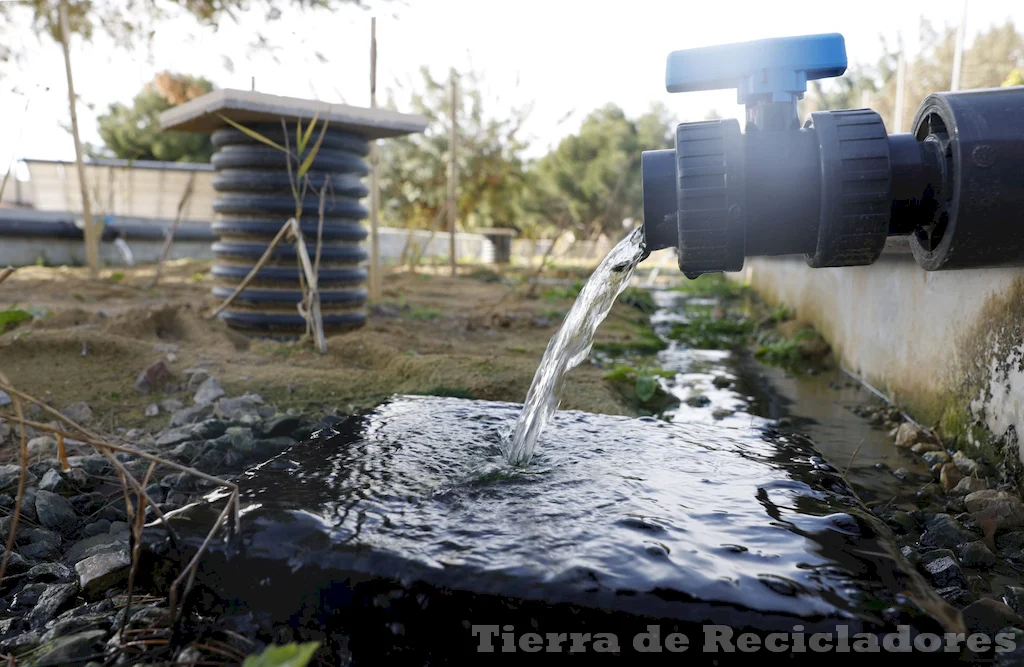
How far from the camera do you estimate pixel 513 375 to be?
333 centimetres

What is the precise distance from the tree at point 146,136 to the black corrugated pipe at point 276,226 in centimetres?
1895

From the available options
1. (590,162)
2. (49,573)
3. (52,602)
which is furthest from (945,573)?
(590,162)

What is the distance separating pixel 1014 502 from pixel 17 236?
37.0 feet

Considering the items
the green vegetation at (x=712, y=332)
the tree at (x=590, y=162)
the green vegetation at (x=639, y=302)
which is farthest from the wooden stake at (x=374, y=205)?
the tree at (x=590, y=162)

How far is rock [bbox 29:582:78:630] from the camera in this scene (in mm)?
1438

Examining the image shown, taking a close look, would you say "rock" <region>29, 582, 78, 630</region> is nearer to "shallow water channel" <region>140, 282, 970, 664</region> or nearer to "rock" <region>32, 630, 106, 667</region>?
"rock" <region>32, 630, 106, 667</region>

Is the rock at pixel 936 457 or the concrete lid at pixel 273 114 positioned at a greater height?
the concrete lid at pixel 273 114

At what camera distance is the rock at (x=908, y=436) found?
2.88m

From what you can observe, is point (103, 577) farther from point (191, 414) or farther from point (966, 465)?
point (966, 465)

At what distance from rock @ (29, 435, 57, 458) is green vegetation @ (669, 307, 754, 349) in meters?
4.22

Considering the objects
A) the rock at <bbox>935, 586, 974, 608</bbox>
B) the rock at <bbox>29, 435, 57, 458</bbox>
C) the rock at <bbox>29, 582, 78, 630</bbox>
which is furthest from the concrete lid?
the rock at <bbox>935, 586, 974, 608</bbox>

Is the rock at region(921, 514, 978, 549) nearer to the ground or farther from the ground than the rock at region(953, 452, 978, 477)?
nearer to the ground

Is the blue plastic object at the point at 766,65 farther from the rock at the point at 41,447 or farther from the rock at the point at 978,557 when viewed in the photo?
the rock at the point at 41,447

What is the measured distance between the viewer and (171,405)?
3.03m
